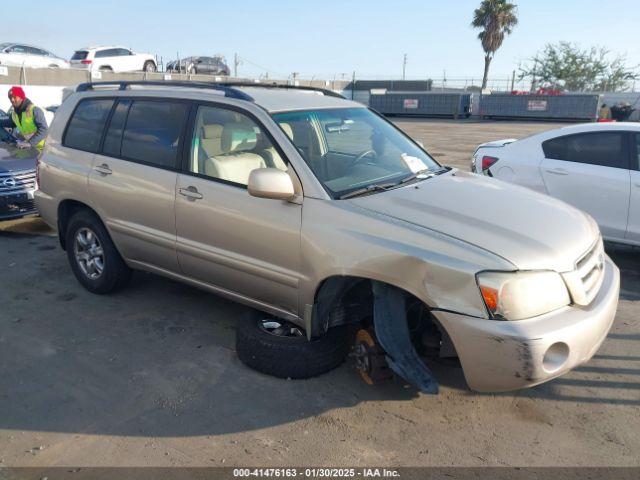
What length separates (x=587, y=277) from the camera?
3189 millimetres

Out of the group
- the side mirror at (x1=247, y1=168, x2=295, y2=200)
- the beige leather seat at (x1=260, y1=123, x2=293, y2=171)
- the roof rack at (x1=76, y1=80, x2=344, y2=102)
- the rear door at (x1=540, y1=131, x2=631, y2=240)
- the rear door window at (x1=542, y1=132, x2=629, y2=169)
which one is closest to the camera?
the side mirror at (x1=247, y1=168, x2=295, y2=200)

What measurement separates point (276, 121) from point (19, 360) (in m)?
2.47

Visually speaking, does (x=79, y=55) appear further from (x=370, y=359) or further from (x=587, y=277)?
(x=587, y=277)

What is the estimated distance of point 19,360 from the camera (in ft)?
12.8

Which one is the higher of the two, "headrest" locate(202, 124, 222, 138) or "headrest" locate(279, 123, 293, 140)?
"headrest" locate(279, 123, 293, 140)

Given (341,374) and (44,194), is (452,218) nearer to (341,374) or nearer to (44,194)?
(341,374)

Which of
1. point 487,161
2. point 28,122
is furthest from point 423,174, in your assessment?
point 28,122

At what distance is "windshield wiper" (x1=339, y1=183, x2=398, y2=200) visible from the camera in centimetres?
347

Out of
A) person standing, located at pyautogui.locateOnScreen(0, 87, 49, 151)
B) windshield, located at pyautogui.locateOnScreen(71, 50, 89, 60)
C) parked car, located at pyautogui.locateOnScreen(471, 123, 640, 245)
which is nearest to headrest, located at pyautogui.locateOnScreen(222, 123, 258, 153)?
parked car, located at pyautogui.locateOnScreen(471, 123, 640, 245)

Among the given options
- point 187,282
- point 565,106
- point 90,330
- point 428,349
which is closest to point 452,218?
point 428,349

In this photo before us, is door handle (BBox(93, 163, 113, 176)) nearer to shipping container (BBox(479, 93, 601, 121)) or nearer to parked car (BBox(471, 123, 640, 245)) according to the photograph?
parked car (BBox(471, 123, 640, 245))

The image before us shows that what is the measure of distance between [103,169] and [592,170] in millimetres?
4887

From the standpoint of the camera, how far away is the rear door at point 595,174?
568 centimetres

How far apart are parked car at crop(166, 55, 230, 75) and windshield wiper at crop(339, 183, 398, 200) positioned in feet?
101
